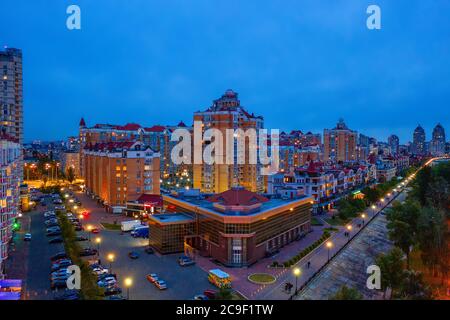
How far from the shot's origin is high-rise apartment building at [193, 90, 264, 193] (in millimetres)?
57719

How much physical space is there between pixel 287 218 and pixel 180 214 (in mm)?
11073

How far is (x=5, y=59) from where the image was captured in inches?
1939

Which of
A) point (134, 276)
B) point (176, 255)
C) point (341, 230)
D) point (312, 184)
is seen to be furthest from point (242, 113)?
point (134, 276)

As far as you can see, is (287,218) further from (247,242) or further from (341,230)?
(341,230)

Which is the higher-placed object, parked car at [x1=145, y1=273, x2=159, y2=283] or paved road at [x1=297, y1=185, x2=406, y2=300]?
parked car at [x1=145, y1=273, x2=159, y2=283]

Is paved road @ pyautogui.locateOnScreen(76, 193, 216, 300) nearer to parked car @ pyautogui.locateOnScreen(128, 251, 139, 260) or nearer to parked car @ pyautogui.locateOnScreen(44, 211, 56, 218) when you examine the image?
parked car @ pyautogui.locateOnScreen(128, 251, 139, 260)

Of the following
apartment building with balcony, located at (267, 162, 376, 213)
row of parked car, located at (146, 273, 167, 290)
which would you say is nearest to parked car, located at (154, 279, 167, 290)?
row of parked car, located at (146, 273, 167, 290)

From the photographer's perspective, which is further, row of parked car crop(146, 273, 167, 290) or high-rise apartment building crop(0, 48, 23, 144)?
high-rise apartment building crop(0, 48, 23, 144)

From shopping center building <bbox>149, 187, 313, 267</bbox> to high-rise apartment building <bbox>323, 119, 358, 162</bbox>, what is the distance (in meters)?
77.0

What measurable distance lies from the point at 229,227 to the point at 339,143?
88.0m

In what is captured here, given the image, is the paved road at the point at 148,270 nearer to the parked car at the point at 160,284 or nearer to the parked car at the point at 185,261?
the parked car at the point at 160,284

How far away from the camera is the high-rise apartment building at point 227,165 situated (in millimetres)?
57719

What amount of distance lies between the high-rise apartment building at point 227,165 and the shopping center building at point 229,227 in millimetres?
20356
